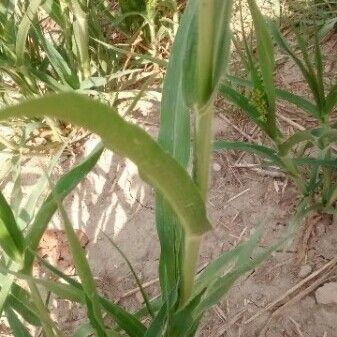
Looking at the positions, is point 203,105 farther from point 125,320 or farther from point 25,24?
point 25,24

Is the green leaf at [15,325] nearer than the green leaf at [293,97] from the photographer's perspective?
Yes

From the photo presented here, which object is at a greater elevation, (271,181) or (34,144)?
(34,144)

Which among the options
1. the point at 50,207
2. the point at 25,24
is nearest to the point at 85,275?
the point at 50,207

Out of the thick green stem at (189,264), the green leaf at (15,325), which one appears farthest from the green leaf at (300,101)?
the green leaf at (15,325)

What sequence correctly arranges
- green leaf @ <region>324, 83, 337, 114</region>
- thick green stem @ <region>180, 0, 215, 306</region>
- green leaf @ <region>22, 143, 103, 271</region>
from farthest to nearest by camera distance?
green leaf @ <region>324, 83, 337, 114</region>
green leaf @ <region>22, 143, 103, 271</region>
thick green stem @ <region>180, 0, 215, 306</region>

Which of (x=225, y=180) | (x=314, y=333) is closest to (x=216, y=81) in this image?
(x=314, y=333)

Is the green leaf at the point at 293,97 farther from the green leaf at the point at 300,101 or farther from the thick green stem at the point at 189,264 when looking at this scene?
the thick green stem at the point at 189,264

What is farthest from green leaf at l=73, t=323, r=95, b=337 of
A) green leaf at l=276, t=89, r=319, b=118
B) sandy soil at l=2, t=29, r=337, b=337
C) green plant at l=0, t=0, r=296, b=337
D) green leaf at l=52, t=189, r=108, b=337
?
green leaf at l=276, t=89, r=319, b=118

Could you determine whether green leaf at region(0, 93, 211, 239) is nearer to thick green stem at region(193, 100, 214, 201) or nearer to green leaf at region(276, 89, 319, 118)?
thick green stem at region(193, 100, 214, 201)

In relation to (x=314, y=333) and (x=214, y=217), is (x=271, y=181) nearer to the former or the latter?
(x=214, y=217)
